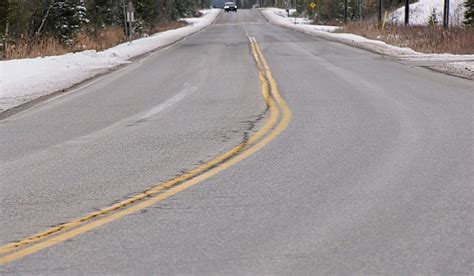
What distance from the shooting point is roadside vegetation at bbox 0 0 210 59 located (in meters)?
26.1

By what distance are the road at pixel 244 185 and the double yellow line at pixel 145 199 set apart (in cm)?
2

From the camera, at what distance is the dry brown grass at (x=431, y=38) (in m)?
25.2

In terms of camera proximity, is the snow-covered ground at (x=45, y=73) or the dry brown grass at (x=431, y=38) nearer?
the snow-covered ground at (x=45, y=73)

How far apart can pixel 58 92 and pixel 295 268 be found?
11558mm

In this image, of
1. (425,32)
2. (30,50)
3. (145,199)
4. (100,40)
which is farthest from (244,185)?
(100,40)

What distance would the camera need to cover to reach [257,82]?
15.4 m

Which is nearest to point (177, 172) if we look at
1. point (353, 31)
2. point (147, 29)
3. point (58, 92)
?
point (58, 92)

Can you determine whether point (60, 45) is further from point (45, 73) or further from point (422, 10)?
point (422, 10)

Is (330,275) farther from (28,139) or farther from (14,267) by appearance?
(28,139)

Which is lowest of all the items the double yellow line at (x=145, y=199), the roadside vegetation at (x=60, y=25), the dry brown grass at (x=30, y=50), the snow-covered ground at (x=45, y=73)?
the double yellow line at (x=145, y=199)

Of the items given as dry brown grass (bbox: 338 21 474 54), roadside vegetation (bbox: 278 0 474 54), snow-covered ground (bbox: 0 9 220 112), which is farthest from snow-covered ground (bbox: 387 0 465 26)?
snow-covered ground (bbox: 0 9 220 112)

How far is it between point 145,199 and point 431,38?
25.2m

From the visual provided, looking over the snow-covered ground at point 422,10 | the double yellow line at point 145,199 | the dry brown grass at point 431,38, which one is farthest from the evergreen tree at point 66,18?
the snow-covered ground at point 422,10

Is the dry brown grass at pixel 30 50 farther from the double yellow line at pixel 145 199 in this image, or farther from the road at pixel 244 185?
the double yellow line at pixel 145 199
